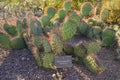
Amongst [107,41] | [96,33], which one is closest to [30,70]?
[96,33]

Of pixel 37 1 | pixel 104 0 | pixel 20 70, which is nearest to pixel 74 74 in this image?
pixel 20 70

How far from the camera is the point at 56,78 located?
3.92 m

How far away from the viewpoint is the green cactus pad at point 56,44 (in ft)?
12.9

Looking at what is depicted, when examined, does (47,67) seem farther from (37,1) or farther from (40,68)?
(37,1)

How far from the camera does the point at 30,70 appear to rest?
4055mm

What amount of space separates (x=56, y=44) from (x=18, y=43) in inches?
30.7

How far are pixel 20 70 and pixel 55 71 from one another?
1.65 ft

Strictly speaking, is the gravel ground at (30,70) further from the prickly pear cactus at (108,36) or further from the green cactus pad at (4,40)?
the prickly pear cactus at (108,36)

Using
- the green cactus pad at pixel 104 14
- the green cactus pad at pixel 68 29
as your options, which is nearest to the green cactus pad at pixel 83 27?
the green cactus pad at pixel 104 14

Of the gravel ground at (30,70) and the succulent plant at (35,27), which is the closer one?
the gravel ground at (30,70)

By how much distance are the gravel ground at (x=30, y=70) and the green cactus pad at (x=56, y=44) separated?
0.30 meters

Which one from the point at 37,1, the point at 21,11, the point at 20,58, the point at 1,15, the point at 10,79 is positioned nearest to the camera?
the point at 10,79

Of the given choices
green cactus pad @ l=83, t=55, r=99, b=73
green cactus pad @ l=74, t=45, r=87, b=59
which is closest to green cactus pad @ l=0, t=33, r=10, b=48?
green cactus pad @ l=74, t=45, r=87, b=59

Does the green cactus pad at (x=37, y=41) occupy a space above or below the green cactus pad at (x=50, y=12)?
below
